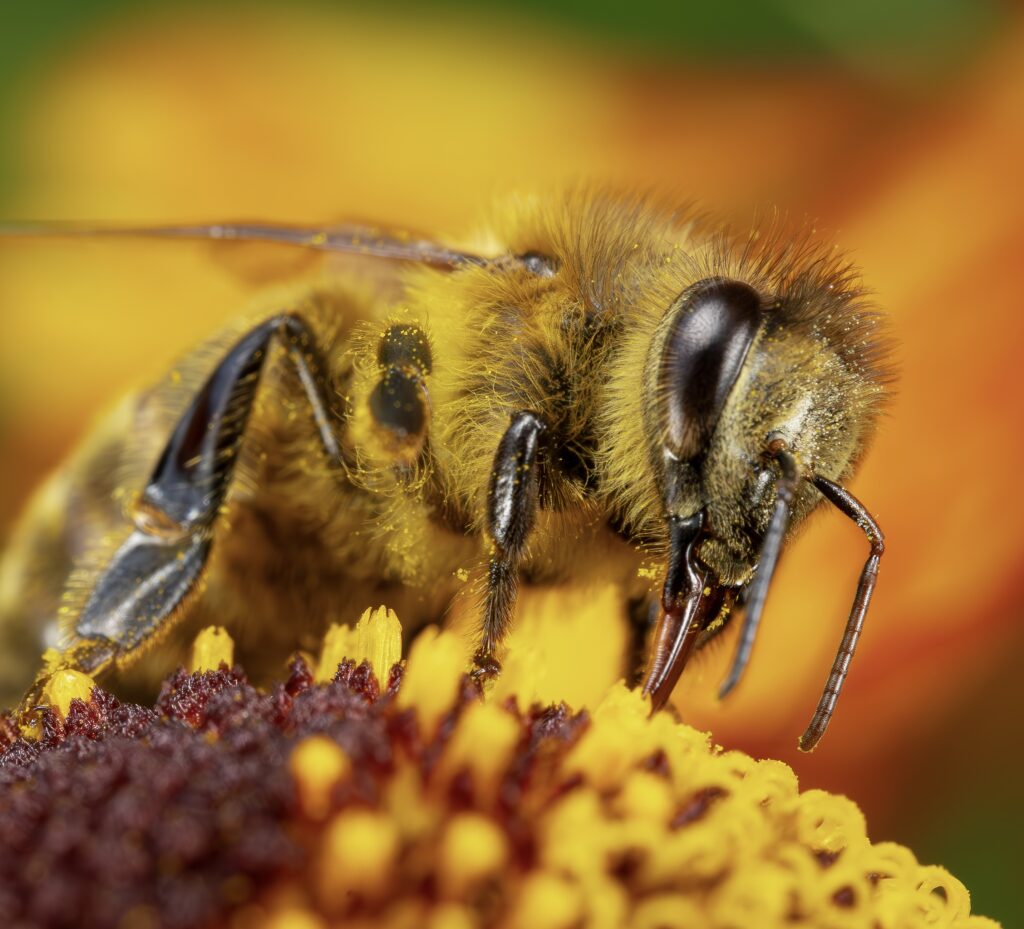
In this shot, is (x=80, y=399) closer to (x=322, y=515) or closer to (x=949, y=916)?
(x=322, y=515)

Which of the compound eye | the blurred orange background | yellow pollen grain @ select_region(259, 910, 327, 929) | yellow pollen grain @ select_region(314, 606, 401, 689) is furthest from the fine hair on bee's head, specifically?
yellow pollen grain @ select_region(259, 910, 327, 929)

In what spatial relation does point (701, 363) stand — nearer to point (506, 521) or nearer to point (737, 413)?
point (737, 413)

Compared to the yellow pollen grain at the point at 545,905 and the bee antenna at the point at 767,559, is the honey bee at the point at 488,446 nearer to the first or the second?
the bee antenna at the point at 767,559

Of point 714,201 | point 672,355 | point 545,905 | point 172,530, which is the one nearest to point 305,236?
point 172,530

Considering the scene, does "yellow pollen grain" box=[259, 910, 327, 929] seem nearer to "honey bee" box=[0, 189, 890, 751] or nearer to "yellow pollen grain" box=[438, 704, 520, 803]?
"yellow pollen grain" box=[438, 704, 520, 803]

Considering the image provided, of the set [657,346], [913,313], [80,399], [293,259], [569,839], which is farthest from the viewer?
[80,399]

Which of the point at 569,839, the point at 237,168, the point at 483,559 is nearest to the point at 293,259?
the point at 483,559
